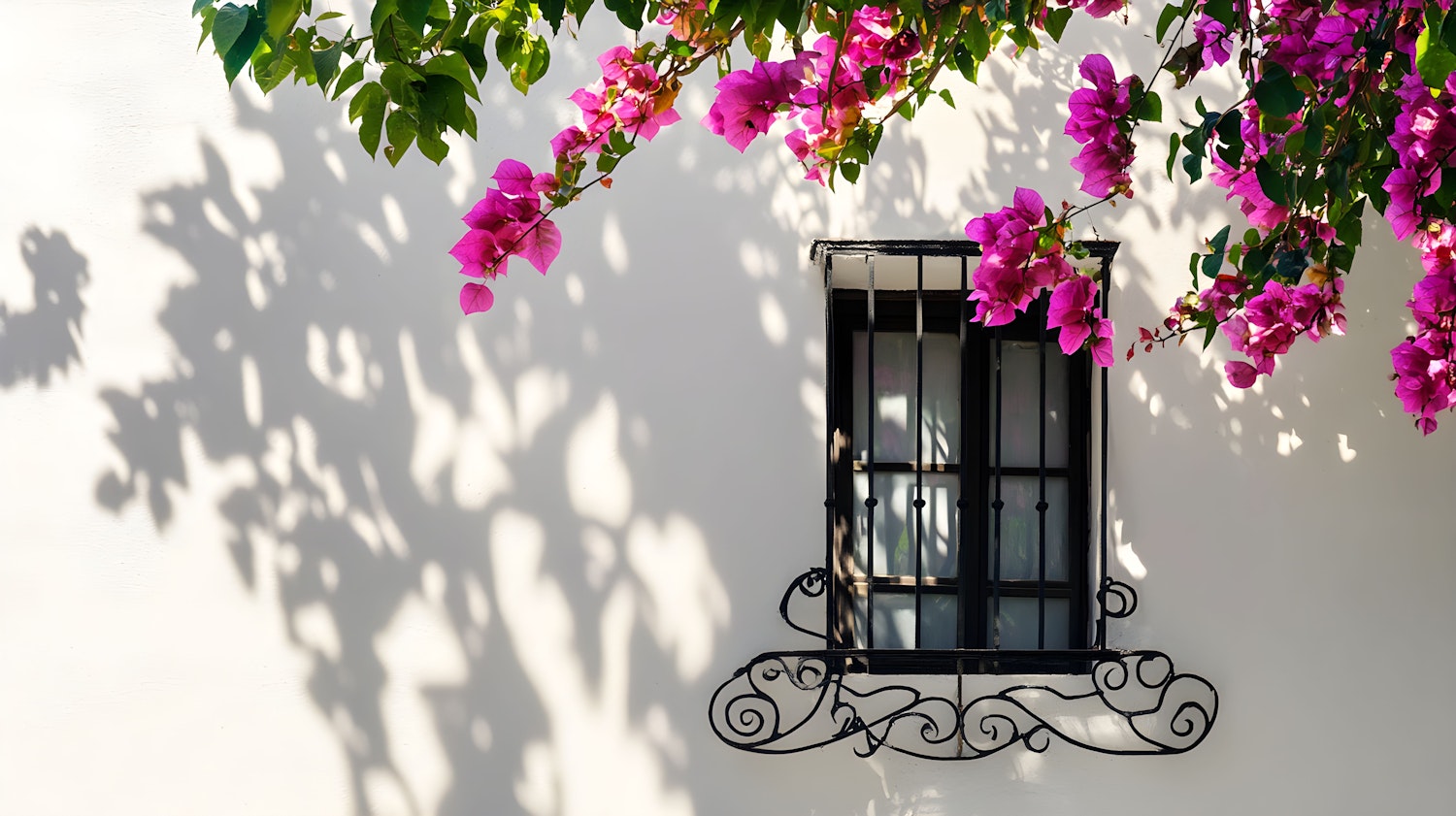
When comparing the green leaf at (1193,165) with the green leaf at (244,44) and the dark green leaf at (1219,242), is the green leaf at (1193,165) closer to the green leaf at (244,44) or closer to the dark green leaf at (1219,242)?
the dark green leaf at (1219,242)

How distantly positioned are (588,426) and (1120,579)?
1156mm

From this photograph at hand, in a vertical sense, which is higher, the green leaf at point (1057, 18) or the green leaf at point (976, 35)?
the green leaf at point (1057, 18)

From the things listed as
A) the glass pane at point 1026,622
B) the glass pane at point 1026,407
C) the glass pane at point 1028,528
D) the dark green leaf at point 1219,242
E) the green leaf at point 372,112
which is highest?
the green leaf at point 372,112

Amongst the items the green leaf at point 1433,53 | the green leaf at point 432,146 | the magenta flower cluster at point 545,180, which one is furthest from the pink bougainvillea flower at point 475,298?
the green leaf at point 1433,53

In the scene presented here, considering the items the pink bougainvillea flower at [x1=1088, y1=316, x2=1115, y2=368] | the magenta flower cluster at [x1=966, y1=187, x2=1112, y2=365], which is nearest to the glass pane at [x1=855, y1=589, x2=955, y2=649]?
the pink bougainvillea flower at [x1=1088, y1=316, x2=1115, y2=368]

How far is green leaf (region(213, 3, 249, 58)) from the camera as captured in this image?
1.26m

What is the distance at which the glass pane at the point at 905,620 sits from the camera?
2.57 m

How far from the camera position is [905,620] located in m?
2.57

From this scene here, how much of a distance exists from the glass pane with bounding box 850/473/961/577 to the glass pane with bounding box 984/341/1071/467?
112 millimetres

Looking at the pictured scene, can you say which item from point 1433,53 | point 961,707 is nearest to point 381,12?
point 1433,53

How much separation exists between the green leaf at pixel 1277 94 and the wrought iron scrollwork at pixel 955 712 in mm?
1361

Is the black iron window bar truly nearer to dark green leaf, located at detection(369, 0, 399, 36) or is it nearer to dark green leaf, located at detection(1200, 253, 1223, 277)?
dark green leaf, located at detection(1200, 253, 1223, 277)

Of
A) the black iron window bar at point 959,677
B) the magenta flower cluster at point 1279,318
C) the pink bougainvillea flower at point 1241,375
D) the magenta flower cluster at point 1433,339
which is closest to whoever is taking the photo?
the magenta flower cluster at point 1433,339

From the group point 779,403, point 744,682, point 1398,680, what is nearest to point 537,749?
point 744,682
